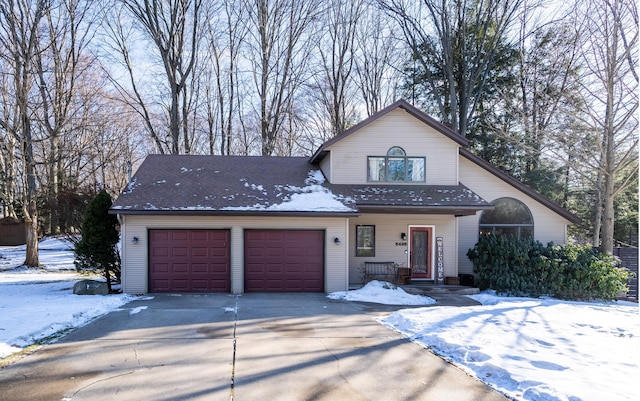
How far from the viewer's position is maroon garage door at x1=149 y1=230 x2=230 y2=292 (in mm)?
13750

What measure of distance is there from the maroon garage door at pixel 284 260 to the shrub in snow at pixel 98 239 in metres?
4.38

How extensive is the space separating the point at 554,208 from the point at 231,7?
867 inches

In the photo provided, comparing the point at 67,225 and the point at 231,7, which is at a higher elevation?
the point at 231,7

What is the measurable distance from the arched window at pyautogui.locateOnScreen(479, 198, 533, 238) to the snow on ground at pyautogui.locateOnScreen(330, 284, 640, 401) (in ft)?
16.6

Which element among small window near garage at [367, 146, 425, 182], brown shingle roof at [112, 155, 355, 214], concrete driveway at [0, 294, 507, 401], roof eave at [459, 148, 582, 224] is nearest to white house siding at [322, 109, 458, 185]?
small window near garage at [367, 146, 425, 182]

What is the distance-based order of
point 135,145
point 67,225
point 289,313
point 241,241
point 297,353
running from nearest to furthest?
point 297,353, point 289,313, point 241,241, point 67,225, point 135,145

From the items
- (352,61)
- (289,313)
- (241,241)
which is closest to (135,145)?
(352,61)

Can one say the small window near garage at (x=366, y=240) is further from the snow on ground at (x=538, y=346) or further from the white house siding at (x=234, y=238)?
the snow on ground at (x=538, y=346)

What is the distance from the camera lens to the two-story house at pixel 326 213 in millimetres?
13758

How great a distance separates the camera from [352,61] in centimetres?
2930

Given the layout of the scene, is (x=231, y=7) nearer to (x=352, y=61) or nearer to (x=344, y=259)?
(x=352, y=61)

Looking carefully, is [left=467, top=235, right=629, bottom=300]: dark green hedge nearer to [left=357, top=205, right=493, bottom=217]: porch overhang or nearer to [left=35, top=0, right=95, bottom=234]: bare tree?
[left=357, top=205, right=493, bottom=217]: porch overhang

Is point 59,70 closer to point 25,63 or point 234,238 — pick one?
point 25,63

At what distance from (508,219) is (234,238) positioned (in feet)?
32.9
